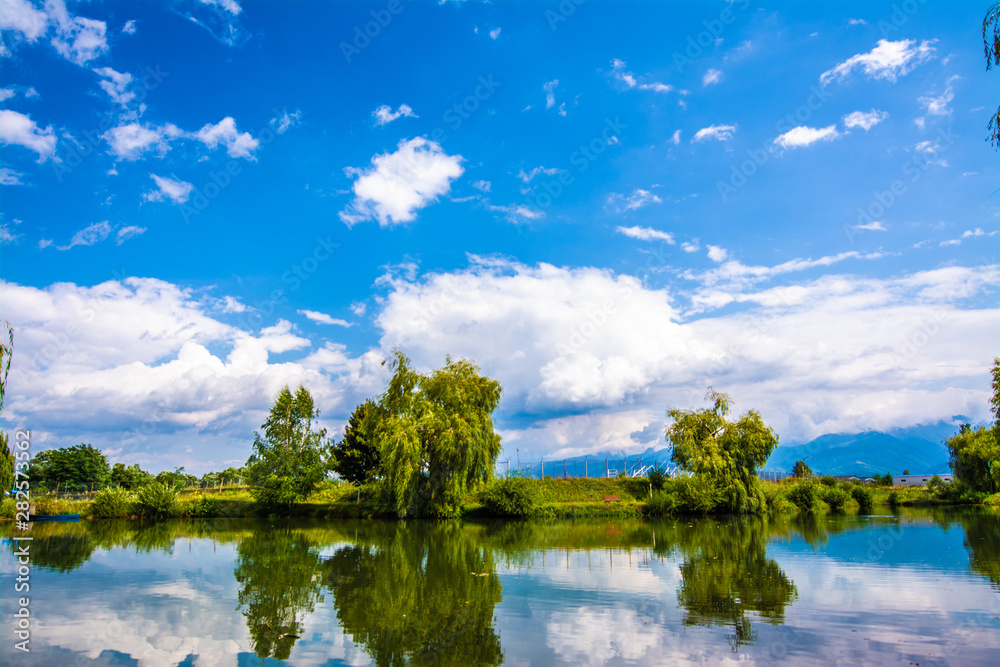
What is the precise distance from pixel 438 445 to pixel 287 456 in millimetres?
13555

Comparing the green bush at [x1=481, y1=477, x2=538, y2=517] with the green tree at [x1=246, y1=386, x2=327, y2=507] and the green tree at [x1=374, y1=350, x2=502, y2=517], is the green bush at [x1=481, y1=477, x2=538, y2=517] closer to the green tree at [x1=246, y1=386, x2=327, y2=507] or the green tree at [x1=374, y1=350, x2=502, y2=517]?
the green tree at [x1=374, y1=350, x2=502, y2=517]

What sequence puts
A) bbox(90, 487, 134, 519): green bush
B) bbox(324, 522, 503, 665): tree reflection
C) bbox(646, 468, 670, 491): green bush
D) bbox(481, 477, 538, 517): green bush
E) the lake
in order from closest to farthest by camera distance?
the lake, bbox(324, 522, 503, 665): tree reflection, bbox(90, 487, 134, 519): green bush, bbox(481, 477, 538, 517): green bush, bbox(646, 468, 670, 491): green bush

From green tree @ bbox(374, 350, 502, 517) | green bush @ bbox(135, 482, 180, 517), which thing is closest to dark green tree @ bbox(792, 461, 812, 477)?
green tree @ bbox(374, 350, 502, 517)

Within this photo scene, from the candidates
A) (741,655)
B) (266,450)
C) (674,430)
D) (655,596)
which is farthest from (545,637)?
(266,450)

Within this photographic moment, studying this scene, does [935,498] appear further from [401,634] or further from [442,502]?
[401,634]

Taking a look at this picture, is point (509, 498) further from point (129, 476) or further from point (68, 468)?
point (68, 468)

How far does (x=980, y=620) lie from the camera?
10.2 meters

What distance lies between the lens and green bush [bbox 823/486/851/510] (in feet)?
148

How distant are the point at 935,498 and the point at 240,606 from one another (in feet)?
188

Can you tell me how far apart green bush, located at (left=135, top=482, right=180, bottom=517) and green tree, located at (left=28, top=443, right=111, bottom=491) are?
131 feet

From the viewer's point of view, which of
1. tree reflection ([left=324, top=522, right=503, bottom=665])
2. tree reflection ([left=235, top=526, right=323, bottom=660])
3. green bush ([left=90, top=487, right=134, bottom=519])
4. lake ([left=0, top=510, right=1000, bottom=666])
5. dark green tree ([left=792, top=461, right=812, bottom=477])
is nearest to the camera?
lake ([left=0, top=510, right=1000, bottom=666])

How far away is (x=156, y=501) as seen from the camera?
39.9 m

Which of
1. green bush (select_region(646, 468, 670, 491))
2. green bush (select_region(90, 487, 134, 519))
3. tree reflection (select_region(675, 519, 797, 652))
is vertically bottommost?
green bush (select_region(90, 487, 134, 519))

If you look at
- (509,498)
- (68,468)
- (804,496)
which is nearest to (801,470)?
(804,496)
